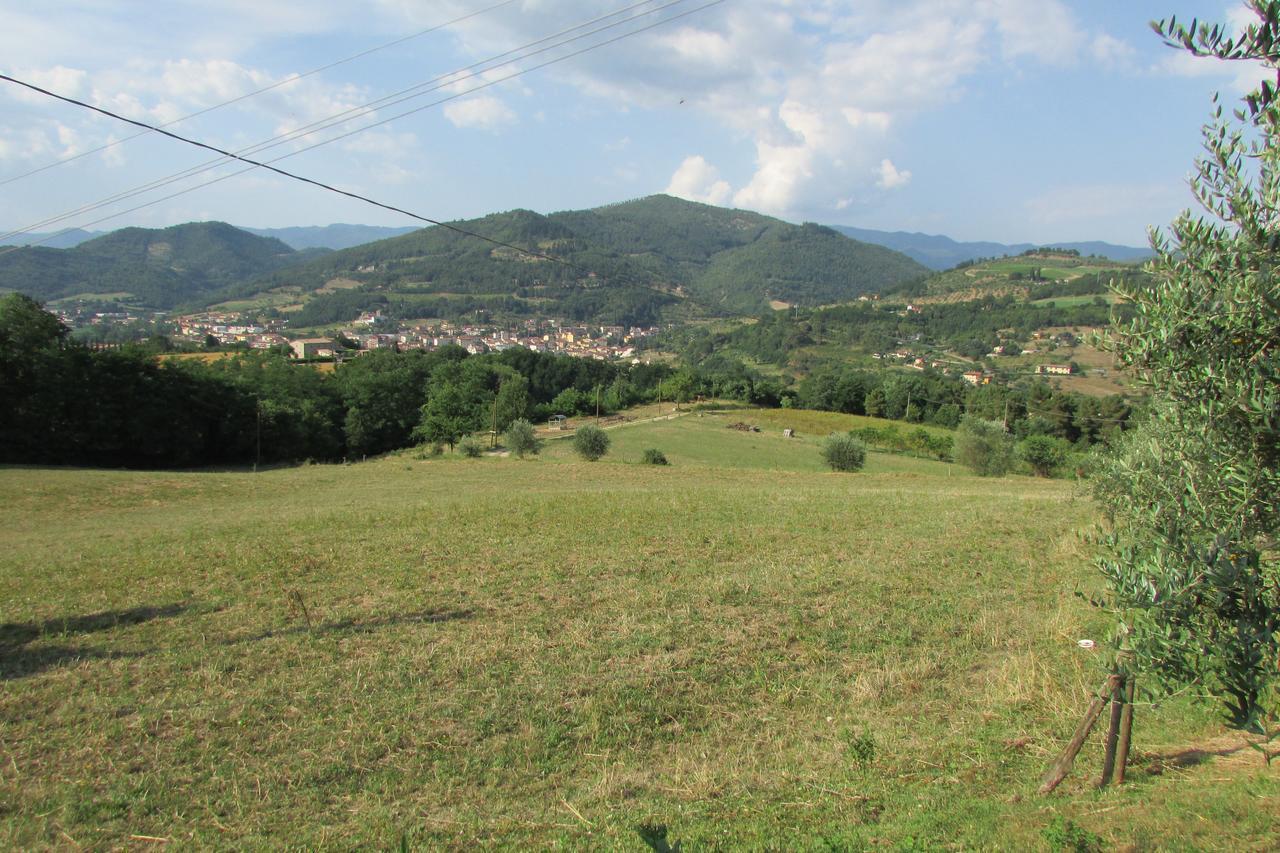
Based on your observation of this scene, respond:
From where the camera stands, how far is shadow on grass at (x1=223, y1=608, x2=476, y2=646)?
10.3 meters

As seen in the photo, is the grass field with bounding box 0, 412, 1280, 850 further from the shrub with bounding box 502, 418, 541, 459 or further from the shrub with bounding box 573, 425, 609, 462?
the shrub with bounding box 502, 418, 541, 459

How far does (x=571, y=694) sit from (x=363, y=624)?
13.5 feet

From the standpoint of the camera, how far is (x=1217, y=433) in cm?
410

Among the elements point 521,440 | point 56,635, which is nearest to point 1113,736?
point 56,635

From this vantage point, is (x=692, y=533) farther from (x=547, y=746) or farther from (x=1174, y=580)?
(x=1174, y=580)

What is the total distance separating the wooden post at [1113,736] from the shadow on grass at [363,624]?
27.5 feet

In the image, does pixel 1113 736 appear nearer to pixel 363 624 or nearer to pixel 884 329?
pixel 363 624

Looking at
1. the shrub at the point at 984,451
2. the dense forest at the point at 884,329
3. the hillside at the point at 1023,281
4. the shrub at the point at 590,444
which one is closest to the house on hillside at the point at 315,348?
the dense forest at the point at 884,329

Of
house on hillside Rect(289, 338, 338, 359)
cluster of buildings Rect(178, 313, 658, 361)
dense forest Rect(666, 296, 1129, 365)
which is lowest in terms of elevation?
house on hillside Rect(289, 338, 338, 359)

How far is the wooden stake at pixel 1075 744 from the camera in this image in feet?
19.1

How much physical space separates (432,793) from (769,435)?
66708 millimetres

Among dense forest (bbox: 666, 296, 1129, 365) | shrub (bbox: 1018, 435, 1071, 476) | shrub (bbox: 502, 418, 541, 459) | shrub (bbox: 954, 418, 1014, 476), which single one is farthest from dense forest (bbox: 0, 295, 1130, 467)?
dense forest (bbox: 666, 296, 1129, 365)

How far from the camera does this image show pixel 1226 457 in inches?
161

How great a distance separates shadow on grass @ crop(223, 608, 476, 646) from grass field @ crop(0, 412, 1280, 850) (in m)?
0.07
